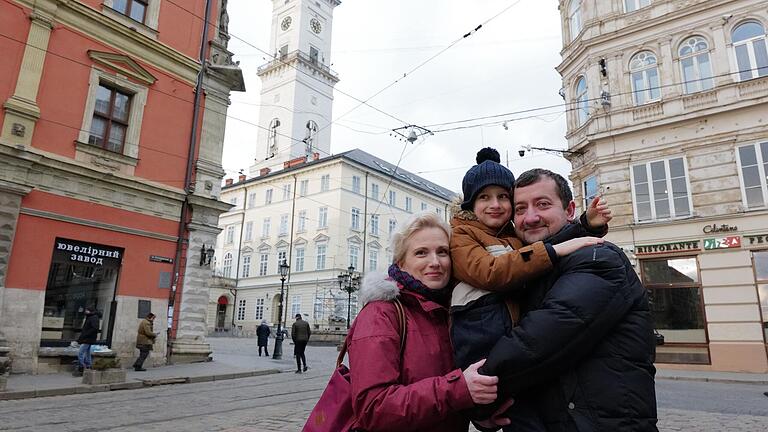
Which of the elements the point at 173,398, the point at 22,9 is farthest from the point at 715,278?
the point at 22,9

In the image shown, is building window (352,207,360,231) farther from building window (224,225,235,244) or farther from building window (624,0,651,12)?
building window (624,0,651,12)

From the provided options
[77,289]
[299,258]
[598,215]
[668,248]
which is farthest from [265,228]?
[598,215]

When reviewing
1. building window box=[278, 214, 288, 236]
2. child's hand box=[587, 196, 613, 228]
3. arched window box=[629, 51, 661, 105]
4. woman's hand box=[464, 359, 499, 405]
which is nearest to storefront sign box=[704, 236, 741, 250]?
arched window box=[629, 51, 661, 105]

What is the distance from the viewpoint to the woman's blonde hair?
2494 mm

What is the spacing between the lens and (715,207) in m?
16.6

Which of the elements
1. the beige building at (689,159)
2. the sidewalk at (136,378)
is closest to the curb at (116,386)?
the sidewalk at (136,378)

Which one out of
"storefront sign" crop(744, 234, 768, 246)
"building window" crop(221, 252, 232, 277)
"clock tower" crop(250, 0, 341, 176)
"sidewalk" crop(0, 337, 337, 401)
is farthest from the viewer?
"clock tower" crop(250, 0, 341, 176)

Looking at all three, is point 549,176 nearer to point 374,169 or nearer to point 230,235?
point 374,169

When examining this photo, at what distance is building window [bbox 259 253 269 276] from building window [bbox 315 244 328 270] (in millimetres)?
8027

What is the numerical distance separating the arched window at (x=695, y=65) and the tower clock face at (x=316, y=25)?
5274 cm

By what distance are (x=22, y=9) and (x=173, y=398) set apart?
11.7 meters

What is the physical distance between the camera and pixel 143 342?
46.6 ft

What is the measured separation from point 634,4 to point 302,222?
125ft

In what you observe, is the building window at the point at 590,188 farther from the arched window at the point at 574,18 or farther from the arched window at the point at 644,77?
the arched window at the point at 574,18
